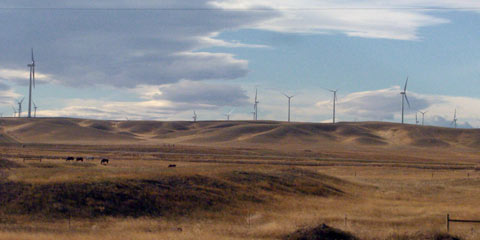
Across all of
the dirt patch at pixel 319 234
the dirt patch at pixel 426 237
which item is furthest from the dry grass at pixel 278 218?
the dirt patch at pixel 319 234

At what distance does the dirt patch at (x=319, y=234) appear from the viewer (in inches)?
1047

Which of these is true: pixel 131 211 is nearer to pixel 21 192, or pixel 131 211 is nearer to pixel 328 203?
pixel 21 192

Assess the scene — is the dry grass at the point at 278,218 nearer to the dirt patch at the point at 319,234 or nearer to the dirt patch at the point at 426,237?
the dirt patch at the point at 426,237

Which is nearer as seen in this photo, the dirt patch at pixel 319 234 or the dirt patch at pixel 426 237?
the dirt patch at pixel 319 234

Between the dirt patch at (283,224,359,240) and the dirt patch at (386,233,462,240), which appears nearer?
the dirt patch at (283,224,359,240)

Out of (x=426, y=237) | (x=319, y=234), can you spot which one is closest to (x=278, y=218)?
(x=319, y=234)

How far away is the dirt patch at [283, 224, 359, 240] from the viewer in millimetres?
26586

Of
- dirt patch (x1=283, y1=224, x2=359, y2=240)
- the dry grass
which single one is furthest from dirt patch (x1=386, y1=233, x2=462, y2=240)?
dirt patch (x1=283, y1=224, x2=359, y2=240)

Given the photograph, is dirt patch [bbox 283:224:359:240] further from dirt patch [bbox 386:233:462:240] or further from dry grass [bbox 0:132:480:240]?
dirt patch [bbox 386:233:462:240]

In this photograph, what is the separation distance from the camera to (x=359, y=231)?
95.1 feet

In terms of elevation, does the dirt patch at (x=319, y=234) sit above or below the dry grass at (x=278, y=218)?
above

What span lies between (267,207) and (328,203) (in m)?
5.96

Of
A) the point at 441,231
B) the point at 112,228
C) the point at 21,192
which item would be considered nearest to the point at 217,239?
the point at 112,228

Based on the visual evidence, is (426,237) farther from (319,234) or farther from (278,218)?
(278,218)
